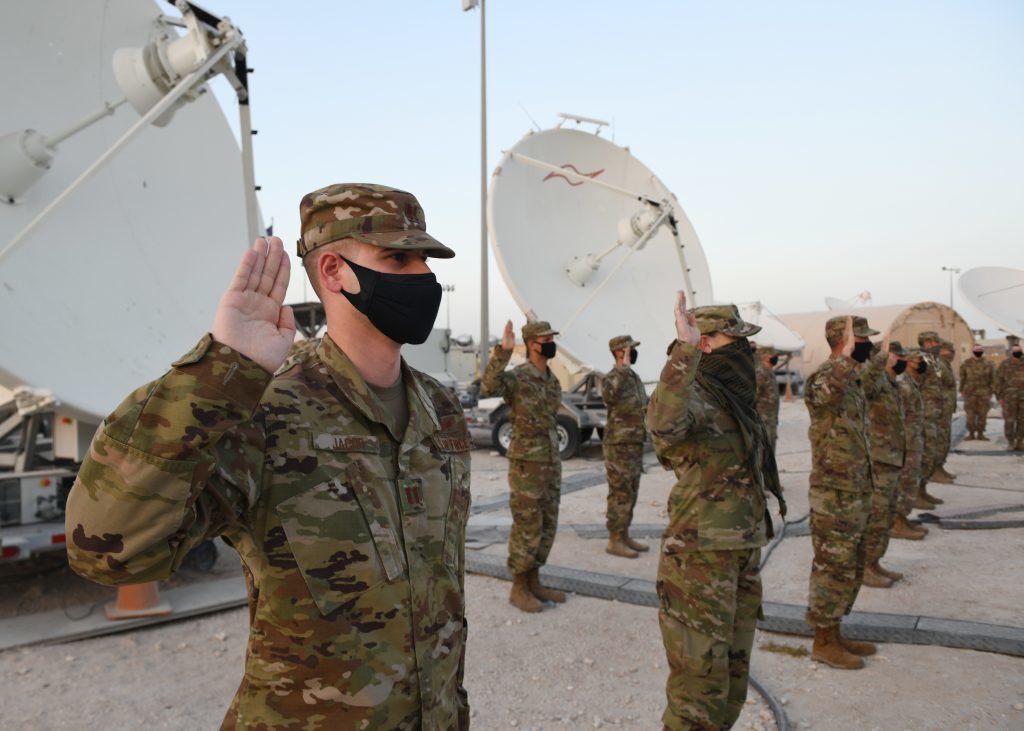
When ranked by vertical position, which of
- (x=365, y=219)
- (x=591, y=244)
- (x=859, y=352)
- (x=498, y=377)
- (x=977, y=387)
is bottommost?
(x=977, y=387)

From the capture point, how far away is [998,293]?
22.4 meters

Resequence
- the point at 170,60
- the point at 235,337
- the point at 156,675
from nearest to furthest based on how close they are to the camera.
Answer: the point at 235,337, the point at 156,675, the point at 170,60

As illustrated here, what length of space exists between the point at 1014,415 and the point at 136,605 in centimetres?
1460

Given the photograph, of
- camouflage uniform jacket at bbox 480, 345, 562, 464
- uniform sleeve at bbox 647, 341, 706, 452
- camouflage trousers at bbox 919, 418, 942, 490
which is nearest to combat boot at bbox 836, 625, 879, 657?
uniform sleeve at bbox 647, 341, 706, 452

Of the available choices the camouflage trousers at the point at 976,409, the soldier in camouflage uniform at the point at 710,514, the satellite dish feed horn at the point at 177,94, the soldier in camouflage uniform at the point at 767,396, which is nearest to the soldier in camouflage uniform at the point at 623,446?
the soldier in camouflage uniform at the point at 767,396

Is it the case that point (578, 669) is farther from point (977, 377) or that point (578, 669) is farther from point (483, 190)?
point (977, 377)

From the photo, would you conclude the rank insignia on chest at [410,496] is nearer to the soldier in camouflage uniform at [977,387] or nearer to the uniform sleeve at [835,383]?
the uniform sleeve at [835,383]

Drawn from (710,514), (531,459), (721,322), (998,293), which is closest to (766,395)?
(531,459)

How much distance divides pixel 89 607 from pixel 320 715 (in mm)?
4358

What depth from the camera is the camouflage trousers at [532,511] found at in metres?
5.31

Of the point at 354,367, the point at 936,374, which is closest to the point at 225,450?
the point at 354,367

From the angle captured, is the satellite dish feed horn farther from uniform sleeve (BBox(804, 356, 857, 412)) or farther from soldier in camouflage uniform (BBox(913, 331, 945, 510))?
soldier in camouflage uniform (BBox(913, 331, 945, 510))

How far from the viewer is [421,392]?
1.77 m

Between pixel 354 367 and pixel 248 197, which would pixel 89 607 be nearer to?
pixel 248 197
